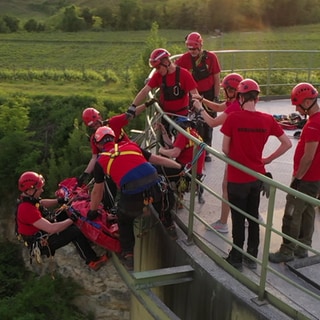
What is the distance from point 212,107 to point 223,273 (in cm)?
288

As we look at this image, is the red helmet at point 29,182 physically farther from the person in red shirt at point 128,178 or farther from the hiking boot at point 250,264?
the hiking boot at point 250,264

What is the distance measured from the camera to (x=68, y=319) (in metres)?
13.5

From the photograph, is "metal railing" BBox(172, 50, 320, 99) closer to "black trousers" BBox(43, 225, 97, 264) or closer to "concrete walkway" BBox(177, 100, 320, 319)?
"concrete walkway" BBox(177, 100, 320, 319)

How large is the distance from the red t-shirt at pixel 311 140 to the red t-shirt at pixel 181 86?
2065 millimetres

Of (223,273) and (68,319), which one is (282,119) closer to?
(223,273)

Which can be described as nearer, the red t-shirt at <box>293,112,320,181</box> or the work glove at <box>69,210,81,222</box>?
the red t-shirt at <box>293,112,320,181</box>

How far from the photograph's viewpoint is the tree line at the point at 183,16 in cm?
4856

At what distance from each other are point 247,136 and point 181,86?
213cm

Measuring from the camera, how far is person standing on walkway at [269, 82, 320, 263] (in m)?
5.53

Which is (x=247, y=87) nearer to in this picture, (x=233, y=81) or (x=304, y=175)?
(x=233, y=81)

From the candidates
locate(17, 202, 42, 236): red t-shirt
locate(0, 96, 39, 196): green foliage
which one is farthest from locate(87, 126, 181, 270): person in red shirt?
locate(0, 96, 39, 196): green foliage

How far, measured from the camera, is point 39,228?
672cm

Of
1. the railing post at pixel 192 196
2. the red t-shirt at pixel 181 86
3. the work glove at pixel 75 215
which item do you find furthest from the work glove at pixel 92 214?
the red t-shirt at pixel 181 86

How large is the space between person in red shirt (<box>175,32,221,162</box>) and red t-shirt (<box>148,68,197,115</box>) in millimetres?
717
